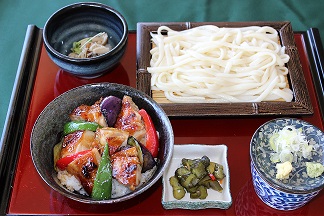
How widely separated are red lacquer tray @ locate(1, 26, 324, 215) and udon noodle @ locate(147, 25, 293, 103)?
0.12 m

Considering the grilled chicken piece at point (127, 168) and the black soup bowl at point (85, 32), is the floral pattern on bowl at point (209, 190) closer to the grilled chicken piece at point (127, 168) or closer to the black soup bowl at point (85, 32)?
the grilled chicken piece at point (127, 168)

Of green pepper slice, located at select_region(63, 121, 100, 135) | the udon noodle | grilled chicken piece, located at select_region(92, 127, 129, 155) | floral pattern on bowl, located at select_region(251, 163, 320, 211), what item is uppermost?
the udon noodle

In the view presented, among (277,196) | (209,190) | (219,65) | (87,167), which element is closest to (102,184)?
(87,167)

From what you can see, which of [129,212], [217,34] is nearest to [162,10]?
[217,34]

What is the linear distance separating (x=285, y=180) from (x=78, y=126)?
80cm

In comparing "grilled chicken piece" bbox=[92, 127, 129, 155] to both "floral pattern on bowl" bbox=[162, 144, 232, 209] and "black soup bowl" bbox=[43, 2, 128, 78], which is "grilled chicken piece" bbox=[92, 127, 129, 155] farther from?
"black soup bowl" bbox=[43, 2, 128, 78]

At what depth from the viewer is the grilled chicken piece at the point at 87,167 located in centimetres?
159

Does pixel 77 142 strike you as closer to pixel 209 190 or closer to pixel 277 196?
pixel 209 190

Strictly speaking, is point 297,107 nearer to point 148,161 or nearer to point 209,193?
point 209,193

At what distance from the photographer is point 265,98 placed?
78.4 inches

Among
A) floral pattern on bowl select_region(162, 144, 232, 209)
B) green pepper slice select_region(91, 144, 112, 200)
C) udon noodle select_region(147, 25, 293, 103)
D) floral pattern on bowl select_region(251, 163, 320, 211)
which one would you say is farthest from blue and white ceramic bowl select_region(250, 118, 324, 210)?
green pepper slice select_region(91, 144, 112, 200)

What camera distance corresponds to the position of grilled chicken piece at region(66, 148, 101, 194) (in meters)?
1.59

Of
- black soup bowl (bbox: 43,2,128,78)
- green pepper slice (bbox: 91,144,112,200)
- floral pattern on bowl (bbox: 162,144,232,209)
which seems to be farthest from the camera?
black soup bowl (bbox: 43,2,128,78)

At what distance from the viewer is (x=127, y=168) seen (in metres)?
1.58
